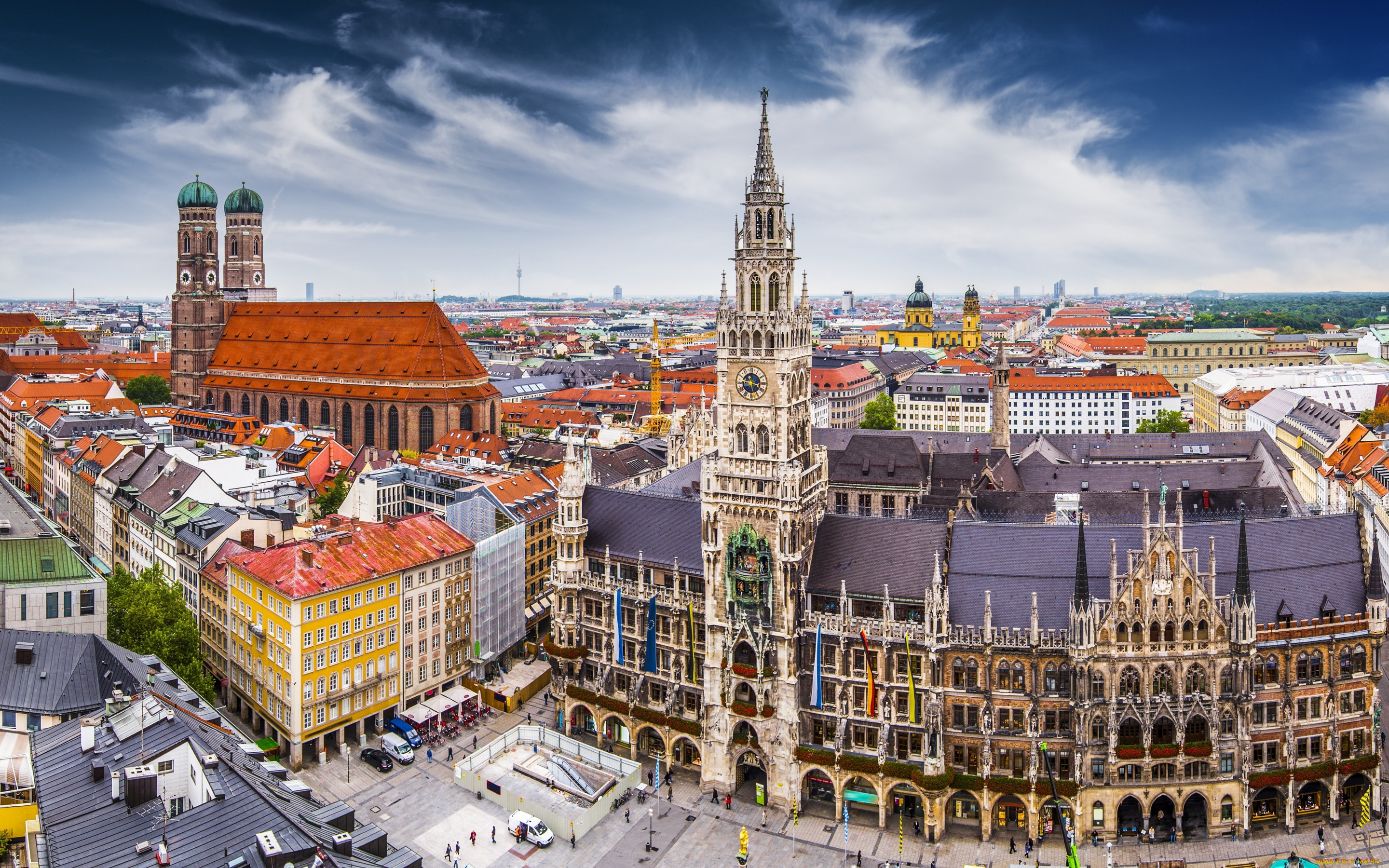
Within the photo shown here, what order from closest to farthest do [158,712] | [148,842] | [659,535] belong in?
1. [148,842]
2. [158,712]
3. [659,535]

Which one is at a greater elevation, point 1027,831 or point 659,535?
point 659,535

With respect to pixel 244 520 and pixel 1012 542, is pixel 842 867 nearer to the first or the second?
pixel 1012 542

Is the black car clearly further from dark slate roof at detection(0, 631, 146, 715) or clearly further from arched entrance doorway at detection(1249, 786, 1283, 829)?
arched entrance doorway at detection(1249, 786, 1283, 829)

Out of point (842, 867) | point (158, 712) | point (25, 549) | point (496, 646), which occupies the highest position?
point (25, 549)

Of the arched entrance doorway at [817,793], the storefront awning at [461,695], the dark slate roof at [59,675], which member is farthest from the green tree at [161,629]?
the arched entrance doorway at [817,793]

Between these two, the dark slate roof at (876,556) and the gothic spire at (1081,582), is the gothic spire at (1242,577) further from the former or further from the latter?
the dark slate roof at (876,556)

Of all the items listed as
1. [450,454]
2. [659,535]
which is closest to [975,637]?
[659,535]

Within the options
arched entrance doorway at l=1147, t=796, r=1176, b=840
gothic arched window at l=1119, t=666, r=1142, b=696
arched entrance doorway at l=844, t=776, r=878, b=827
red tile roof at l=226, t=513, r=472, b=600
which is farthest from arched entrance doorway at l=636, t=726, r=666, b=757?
arched entrance doorway at l=1147, t=796, r=1176, b=840
